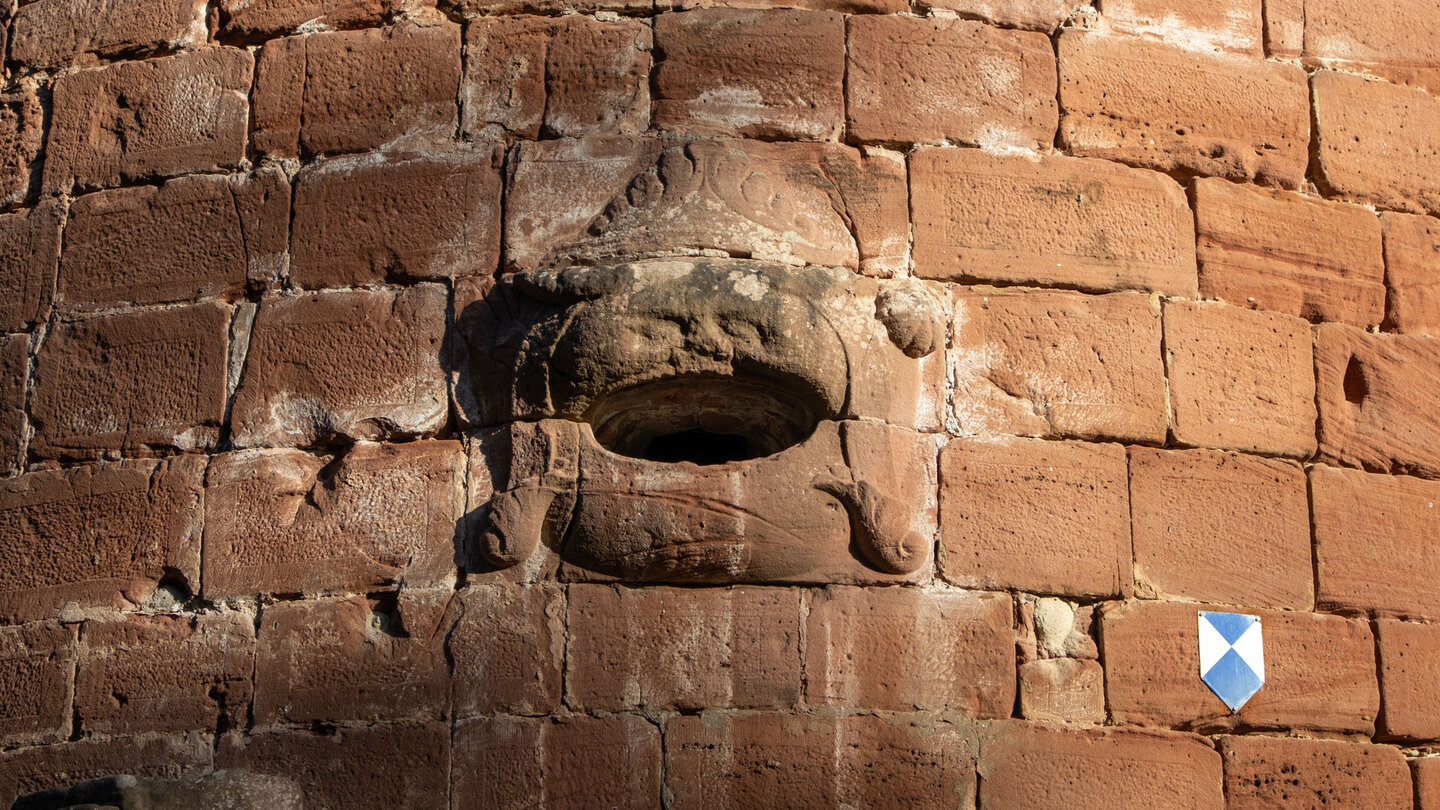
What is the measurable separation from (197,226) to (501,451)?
160 centimetres

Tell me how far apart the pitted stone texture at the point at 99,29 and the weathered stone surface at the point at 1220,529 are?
3990mm

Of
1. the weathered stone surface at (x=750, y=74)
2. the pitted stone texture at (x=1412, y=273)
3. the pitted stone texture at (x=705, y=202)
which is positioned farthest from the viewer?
the pitted stone texture at (x=1412, y=273)

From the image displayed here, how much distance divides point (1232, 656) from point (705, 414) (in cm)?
193

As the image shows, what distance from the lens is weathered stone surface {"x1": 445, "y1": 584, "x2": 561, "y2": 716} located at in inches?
188

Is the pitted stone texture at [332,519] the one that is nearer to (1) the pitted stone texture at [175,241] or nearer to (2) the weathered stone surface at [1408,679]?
(1) the pitted stone texture at [175,241]

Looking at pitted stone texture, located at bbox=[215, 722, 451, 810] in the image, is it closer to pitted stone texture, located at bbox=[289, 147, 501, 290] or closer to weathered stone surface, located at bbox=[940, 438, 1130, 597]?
pitted stone texture, located at bbox=[289, 147, 501, 290]

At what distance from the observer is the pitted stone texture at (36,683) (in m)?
5.16

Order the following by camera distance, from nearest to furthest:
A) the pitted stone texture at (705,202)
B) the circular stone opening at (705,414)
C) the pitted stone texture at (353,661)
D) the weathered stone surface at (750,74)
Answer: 1. the pitted stone texture at (353,661)
2. the circular stone opening at (705,414)
3. the pitted stone texture at (705,202)
4. the weathered stone surface at (750,74)

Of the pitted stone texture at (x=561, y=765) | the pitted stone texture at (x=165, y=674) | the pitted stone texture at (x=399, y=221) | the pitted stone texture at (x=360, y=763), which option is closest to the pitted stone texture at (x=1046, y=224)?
the pitted stone texture at (x=399, y=221)

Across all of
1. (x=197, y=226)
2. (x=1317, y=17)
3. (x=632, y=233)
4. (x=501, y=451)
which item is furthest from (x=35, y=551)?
(x=1317, y=17)

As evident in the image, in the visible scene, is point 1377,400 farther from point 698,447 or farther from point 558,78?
point 558,78

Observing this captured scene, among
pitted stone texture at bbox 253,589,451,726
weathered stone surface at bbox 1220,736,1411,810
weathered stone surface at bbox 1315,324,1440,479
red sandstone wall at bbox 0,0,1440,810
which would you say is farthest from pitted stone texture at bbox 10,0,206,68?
weathered stone surface at bbox 1220,736,1411,810

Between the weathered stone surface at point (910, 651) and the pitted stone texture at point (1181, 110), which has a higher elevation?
the pitted stone texture at point (1181, 110)

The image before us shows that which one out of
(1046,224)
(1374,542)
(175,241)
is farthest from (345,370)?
(1374,542)
